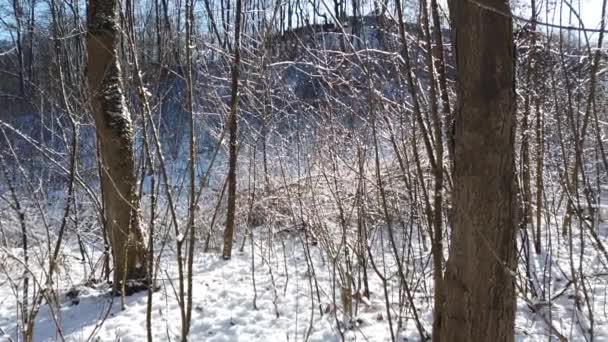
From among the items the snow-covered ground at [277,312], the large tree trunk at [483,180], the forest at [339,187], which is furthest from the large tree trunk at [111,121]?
the large tree trunk at [483,180]

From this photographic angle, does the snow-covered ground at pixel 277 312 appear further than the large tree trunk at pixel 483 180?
Yes

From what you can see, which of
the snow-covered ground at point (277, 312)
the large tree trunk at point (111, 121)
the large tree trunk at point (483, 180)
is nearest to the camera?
the large tree trunk at point (483, 180)

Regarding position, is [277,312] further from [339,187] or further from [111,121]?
[111,121]

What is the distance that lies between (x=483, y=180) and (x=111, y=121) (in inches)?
136

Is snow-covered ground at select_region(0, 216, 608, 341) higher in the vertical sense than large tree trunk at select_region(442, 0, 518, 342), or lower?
lower

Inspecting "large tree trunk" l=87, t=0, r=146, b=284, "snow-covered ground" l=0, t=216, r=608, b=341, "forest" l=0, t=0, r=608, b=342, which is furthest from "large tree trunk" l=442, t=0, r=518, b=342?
"large tree trunk" l=87, t=0, r=146, b=284

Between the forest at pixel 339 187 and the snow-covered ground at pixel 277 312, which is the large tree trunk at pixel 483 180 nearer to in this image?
the forest at pixel 339 187

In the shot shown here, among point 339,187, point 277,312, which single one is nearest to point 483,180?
point 277,312

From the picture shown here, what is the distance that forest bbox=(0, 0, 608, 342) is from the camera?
5.40 feet

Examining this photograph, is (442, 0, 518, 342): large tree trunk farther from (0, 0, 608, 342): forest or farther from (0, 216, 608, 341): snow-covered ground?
(0, 216, 608, 341): snow-covered ground

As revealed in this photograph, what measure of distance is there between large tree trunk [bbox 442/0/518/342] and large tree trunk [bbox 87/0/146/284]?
3040 millimetres

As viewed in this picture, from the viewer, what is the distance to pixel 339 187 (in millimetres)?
4996

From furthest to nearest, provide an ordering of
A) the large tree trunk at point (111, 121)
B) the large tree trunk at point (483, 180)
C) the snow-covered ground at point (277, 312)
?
the large tree trunk at point (111, 121), the snow-covered ground at point (277, 312), the large tree trunk at point (483, 180)

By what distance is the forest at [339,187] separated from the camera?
64.8 inches
